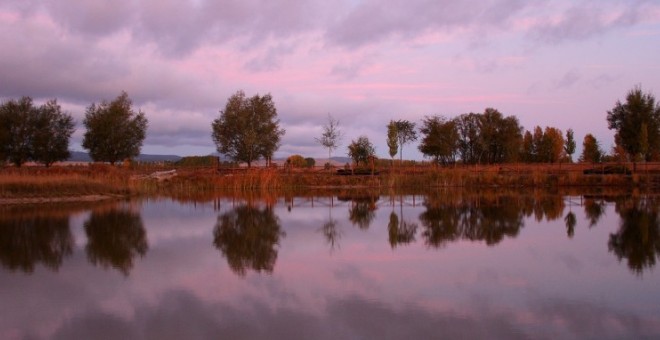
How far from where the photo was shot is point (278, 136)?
53.1 meters

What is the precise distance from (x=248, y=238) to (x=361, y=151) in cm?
3748

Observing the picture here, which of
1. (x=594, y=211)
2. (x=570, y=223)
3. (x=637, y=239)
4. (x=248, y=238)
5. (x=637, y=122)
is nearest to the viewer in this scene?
(x=637, y=239)

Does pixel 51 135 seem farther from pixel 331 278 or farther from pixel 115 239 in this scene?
pixel 331 278

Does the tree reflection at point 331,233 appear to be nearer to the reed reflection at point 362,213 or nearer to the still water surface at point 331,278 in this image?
the still water surface at point 331,278

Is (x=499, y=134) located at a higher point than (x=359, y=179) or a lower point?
higher

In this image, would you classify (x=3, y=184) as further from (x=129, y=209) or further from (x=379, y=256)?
(x=379, y=256)

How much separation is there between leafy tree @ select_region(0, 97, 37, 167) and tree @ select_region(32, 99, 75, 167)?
17.1 inches

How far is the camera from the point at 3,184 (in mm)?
26562

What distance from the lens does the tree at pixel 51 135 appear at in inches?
1753

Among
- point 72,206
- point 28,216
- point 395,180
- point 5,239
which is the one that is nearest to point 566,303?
point 5,239

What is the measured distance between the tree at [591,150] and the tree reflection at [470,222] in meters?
40.2

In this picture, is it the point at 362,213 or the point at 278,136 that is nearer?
the point at 362,213

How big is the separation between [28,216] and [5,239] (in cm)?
625

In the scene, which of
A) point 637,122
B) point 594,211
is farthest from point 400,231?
point 637,122
